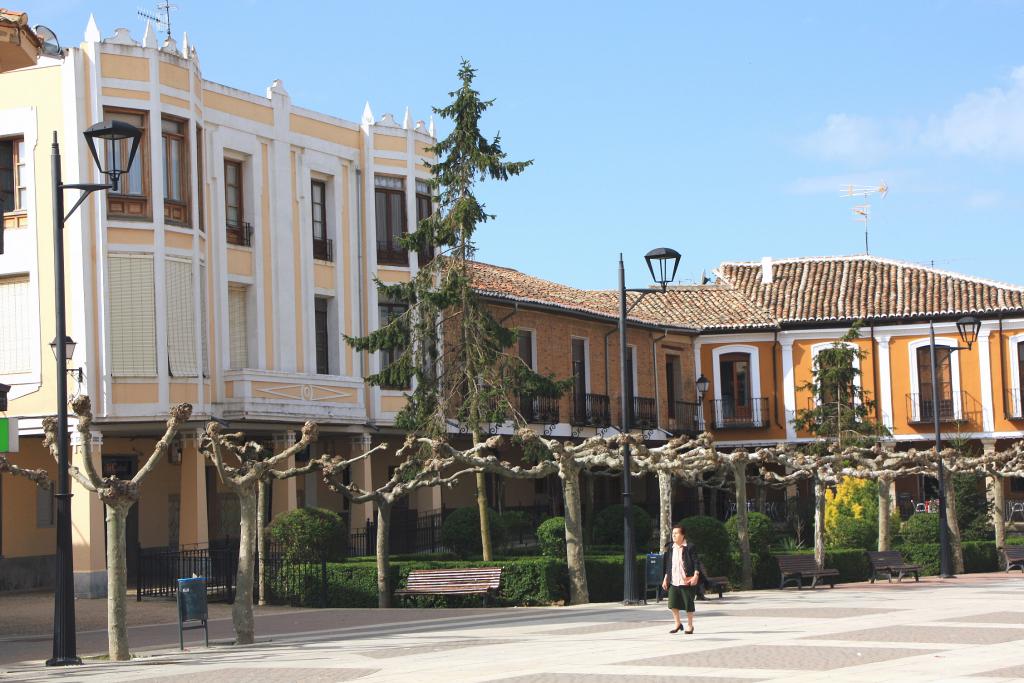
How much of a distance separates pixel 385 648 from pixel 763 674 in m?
→ 5.91

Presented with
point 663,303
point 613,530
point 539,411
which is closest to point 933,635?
point 613,530

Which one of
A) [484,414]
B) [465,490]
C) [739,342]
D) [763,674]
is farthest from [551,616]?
Result: [739,342]

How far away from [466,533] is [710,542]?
5.17 meters

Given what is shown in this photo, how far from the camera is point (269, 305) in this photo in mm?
33094

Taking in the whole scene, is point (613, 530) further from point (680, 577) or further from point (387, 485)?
point (680, 577)

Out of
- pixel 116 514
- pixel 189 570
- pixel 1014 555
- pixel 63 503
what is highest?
pixel 63 503

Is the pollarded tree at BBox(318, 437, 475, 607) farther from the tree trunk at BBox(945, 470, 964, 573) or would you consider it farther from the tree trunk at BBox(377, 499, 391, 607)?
the tree trunk at BBox(945, 470, 964, 573)

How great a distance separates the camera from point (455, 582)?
25.4 metres

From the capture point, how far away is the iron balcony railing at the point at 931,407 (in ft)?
161

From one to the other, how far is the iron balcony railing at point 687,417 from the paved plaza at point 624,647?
2488cm

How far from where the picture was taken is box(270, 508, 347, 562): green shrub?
27.1 m

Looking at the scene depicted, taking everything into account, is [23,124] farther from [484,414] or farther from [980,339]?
[980,339]

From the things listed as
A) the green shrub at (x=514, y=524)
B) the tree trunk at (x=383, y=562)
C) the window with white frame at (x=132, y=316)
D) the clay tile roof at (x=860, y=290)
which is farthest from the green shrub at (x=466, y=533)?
the clay tile roof at (x=860, y=290)

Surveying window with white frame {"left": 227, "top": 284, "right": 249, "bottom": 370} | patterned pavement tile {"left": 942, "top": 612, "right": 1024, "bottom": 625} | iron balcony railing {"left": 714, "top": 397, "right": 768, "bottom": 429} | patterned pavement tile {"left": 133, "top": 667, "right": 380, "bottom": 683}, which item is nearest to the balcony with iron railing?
iron balcony railing {"left": 714, "top": 397, "right": 768, "bottom": 429}
